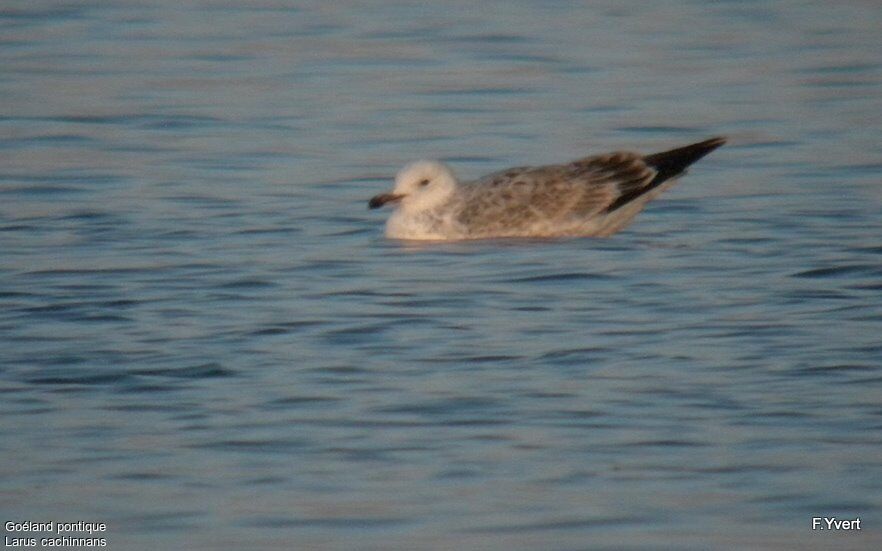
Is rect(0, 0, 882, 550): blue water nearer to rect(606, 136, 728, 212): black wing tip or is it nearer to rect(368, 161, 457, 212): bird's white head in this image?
rect(606, 136, 728, 212): black wing tip

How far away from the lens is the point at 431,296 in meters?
10.2

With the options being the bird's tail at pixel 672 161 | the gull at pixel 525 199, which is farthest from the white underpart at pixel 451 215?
the bird's tail at pixel 672 161

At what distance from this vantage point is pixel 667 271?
421 inches

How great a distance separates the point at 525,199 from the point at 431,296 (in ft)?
6.91

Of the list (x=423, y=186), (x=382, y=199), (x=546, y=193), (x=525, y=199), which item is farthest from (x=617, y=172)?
(x=382, y=199)

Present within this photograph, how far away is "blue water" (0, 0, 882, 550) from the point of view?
22.6ft

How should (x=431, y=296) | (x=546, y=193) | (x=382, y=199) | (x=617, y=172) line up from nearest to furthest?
(x=431, y=296) → (x=382, y=199) → (x=546, y=193) → (x=617, y=172)

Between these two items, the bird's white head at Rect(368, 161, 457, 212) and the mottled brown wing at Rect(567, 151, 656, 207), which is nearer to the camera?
the bird's white head at Rect(368, 161, 457, 212)

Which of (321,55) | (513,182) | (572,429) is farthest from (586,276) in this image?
(321,55)

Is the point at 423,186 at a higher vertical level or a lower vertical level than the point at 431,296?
higher

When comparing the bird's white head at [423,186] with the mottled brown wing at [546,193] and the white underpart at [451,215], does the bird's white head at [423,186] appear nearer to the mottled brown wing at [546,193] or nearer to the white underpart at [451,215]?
the white underpart at [451,215]

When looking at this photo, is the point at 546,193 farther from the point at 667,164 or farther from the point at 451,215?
the point at 667,164

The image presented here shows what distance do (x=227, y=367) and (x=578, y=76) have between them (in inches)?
339

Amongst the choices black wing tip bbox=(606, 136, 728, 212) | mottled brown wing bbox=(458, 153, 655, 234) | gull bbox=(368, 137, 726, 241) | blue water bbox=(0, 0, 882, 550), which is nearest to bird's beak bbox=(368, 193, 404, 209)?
gull bbox=(368, 137, 726, 241)
